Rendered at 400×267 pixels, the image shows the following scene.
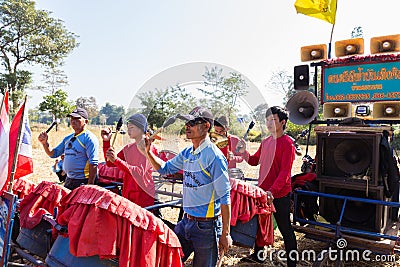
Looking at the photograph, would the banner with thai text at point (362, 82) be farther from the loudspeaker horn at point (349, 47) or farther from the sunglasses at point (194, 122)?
the sunglasses at point (194, 122)

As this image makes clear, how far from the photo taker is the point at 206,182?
7.61 ft

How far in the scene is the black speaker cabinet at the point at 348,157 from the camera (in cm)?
347

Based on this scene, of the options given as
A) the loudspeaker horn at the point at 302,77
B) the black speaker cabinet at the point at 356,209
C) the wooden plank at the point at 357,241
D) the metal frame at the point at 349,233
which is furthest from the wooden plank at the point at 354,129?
the wooden plank at the point at 357,241

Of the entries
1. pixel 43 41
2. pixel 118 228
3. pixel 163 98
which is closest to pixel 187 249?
pixel 118 228

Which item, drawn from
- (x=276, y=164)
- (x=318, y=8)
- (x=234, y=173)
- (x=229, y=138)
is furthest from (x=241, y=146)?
(x=318, y=8)

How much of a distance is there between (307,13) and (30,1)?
74.7 feet

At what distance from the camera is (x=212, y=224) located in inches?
92.0

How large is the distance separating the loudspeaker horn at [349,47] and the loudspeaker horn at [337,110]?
0.58m

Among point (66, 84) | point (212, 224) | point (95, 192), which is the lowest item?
point (212, 224)

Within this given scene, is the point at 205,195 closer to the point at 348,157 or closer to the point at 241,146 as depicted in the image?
the point at 241,146

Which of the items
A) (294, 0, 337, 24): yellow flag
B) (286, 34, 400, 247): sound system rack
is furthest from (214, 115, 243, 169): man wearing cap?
(294, 0, 337, 24): yellow flag

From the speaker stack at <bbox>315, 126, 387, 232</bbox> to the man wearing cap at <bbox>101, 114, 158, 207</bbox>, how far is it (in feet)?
6.02

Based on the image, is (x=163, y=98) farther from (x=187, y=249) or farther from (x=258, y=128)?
(x=187, y=249)

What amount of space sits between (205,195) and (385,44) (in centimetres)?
288
